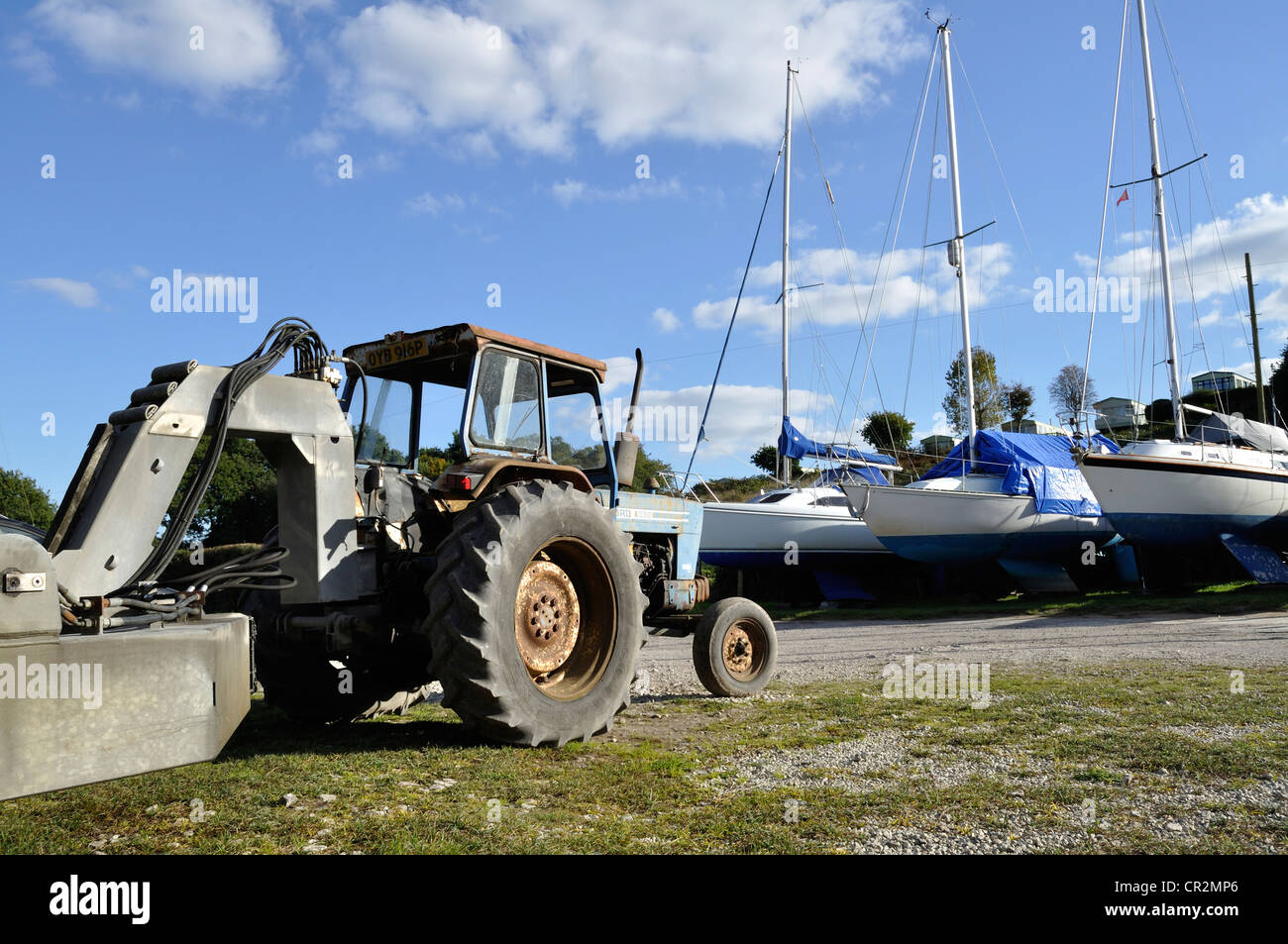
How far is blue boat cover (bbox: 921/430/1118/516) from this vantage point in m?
21.3

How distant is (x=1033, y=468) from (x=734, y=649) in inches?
620

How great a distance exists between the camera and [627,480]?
7.50m

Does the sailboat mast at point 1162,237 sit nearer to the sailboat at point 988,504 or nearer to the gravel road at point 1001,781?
the sailboat at point 988,504

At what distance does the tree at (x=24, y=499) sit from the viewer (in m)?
33.2

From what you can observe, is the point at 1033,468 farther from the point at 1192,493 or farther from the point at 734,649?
→ the point at 734,649

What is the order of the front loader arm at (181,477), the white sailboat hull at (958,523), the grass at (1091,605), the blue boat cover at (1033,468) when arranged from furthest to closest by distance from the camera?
1. the blue boat cover at (1033,468)
2. the white sailboat hull at (958,523)
3. the grass at (1091,605)
4. the front loader arm at (181,477)

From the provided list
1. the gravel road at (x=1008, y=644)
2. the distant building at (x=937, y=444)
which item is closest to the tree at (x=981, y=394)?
the distant building at (x=937, y=444)

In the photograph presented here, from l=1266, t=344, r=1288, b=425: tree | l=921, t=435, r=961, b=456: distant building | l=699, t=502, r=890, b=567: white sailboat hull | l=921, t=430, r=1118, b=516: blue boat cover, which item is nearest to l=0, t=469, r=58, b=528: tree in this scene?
l=699, t=502, r=890, b=567: white sailboat hull

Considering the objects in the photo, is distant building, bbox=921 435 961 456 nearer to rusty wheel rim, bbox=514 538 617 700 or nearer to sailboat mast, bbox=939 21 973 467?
sailboat mast, bbox=939 21 973 467

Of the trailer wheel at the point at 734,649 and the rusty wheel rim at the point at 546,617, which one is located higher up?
the rusty wheel rim at the point at 546,617

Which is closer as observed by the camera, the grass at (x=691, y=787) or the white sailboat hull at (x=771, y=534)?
the grass at (x=691, y=787)

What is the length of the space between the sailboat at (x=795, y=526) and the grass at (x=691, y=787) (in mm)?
15531
